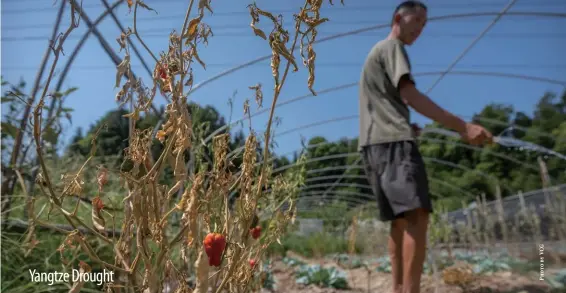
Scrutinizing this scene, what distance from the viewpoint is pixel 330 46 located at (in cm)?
413

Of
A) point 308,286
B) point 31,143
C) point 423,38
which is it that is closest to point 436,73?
point 423,38

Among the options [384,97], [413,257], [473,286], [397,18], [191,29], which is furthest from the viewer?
[473,286]

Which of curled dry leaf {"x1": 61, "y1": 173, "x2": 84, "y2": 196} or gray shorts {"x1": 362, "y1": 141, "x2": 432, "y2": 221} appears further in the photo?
gray shorts {"x1": 362, "y1": 141, "x2": 432, "y2": 221}

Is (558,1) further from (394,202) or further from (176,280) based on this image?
(176,280)

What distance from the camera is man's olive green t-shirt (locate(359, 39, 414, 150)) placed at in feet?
5.57

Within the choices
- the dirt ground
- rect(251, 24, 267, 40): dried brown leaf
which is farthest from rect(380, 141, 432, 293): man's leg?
rect(251, 24, 267, 40): dried brown leaf

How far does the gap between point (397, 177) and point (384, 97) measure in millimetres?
357

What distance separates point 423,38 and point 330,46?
3.97 ft

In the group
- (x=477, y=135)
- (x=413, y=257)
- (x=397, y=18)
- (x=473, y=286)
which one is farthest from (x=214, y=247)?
(x=473, y=286)

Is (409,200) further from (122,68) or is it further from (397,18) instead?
(122,68)

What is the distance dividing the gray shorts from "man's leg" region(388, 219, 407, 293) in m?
0.04

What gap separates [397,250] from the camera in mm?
1620

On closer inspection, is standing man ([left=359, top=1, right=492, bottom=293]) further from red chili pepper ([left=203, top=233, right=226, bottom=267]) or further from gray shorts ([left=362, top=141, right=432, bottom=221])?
red chili pepper ([left=203, top=233, right=226, bottom=267])

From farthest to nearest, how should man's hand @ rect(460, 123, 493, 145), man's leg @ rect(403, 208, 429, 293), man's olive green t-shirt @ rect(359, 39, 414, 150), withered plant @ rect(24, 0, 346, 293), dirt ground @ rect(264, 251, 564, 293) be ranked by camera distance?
dirt ground @ rect(264, 251, 564, 293), man's olive green t-shirt @ rect(359, 39, 414, 150), man's hand @ rect(460, 123, 493, 145), man's leg @ rect(403, 208, 429, 293), withered plant @ rect(24, 0, 346, 293)
